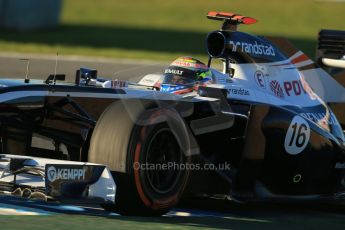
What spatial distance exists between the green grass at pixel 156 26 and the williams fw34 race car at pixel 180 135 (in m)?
13.8

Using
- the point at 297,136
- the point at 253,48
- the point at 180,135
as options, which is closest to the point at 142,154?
the point at 180,135

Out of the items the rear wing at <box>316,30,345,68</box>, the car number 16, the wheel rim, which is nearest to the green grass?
the rear wing at <box>316,30,345,68</box>

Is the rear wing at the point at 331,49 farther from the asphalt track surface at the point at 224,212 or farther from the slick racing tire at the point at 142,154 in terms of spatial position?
the slick racing tire at the point at 142,154

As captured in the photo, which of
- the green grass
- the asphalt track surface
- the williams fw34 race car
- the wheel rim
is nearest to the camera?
the williams fw34 race car

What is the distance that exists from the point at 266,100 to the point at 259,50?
537 millimetres

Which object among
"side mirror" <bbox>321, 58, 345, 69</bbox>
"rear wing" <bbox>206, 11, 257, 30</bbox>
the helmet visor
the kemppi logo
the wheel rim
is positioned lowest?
the kemppi logo

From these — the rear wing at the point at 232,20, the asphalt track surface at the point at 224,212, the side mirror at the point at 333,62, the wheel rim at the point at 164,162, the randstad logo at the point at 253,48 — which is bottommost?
the asphalt track surface at the point at 224,212

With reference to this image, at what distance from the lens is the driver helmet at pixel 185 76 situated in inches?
281

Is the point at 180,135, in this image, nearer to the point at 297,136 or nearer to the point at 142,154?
the point at 142,154

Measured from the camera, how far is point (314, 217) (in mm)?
7070

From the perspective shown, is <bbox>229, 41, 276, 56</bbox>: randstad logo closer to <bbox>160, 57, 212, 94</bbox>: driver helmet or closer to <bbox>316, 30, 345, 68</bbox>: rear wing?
<bbox>160, 57, 212, 94</bbox>: driver helmet

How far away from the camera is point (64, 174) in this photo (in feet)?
18.9

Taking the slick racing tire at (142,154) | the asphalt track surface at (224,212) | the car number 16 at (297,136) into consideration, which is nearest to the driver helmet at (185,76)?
the asphalt track surface at (224,212)

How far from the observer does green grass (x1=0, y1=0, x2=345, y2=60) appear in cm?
2295
